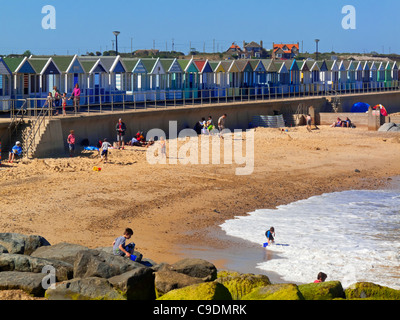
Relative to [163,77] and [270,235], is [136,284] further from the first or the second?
[163,77]

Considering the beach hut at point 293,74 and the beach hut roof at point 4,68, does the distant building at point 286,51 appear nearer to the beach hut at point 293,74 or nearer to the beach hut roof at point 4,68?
the beach hut at point 293,74

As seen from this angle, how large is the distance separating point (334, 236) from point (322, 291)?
699 cm

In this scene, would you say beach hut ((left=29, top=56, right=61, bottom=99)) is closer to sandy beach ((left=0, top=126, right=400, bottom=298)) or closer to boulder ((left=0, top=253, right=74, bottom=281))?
sandy beach ((left=0, top=126, right=400, bottom=298))

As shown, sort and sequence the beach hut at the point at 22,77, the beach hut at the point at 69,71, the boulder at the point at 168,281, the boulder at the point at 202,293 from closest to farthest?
the boulder at the point at 202,293, the boulder at the point at 168,281, the beach hut at the point at 22,77, the beach hut at the point at 69,71

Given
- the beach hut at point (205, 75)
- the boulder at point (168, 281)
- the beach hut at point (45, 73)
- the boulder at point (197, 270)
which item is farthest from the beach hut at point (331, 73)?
the boulder at point (168, 281)

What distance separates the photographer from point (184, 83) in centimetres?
4278

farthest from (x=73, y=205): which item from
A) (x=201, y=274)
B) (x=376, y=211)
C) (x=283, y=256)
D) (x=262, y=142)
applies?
(x=262, y=142)

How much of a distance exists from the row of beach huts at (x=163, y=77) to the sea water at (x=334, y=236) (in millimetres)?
11380

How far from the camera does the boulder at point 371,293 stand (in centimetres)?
1213

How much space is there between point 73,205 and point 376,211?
9.14 meters

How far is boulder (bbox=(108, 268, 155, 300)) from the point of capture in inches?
447

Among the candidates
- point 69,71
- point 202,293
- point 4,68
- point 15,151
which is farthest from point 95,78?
point 202,293

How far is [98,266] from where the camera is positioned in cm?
1217
